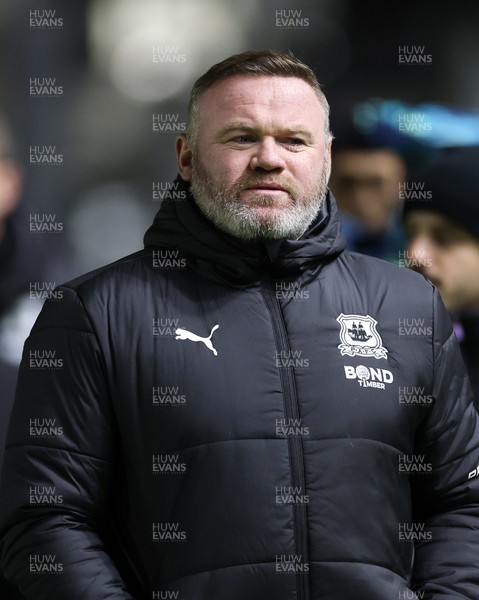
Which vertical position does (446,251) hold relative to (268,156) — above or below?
below

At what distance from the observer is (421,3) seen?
3.08 meters

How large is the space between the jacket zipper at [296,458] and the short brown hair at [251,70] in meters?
0.47

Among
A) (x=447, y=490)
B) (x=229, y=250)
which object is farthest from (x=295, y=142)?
(x=447, y=490)

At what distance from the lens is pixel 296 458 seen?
1.95 metres

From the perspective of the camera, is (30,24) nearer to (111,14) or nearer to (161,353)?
(111,14)

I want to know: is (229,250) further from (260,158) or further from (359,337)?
(359,337)

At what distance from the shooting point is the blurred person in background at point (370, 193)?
10.0 feet

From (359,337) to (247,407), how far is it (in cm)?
30

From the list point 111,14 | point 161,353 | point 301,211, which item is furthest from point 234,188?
point 111,14

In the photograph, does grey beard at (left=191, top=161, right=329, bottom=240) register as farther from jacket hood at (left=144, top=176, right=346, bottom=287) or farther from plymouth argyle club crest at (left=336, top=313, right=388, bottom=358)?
plymouth argyle club crest at (left=336, top=313, right=388, bottom=358)

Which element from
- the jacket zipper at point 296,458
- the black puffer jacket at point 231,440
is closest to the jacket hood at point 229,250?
the black puffer jacket at point 231,440

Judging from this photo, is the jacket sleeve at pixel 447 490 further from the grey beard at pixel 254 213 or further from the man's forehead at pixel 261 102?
the man's forehead at pixel 261 102

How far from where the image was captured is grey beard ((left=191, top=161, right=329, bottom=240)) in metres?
2.11

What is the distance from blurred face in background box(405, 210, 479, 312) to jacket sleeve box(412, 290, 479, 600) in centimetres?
86
